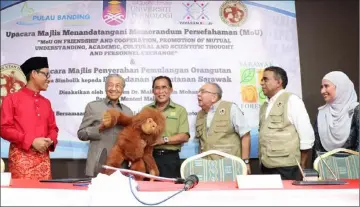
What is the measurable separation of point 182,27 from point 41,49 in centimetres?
132

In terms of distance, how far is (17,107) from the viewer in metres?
2.80

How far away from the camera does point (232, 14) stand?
4.05m

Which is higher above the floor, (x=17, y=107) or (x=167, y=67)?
(x=167, y=67)

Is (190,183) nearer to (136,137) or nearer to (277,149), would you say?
(136,137)

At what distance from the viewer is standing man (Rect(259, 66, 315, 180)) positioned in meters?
3.16

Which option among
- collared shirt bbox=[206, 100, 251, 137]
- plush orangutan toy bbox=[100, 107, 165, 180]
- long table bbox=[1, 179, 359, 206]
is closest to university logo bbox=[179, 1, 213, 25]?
collared shirt bbox=[206, 100, 251, 137]

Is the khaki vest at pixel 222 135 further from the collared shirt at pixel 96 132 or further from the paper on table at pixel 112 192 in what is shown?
the paper on table at pixel 112 192

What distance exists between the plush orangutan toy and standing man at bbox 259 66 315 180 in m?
0.84

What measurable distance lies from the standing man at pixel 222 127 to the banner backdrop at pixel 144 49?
45 centimetres

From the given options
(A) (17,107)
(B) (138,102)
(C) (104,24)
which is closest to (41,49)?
(C) (104,24)

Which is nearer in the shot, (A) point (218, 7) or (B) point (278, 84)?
(B) point (278, 84)

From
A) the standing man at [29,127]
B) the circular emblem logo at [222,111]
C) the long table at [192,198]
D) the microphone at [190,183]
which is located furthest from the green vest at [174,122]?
the long table at [192,198]

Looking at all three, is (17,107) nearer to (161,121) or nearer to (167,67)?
(161,121)

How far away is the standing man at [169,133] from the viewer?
3385 mm
